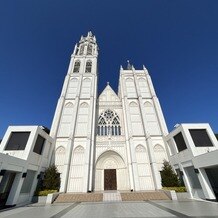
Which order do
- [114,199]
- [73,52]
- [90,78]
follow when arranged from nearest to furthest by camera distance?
1. [114,199]
2. [90,78]
3. [73,52]

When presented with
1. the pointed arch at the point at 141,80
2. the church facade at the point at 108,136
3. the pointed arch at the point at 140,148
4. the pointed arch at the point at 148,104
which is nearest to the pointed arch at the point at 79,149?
the church facade at the point at 108,136

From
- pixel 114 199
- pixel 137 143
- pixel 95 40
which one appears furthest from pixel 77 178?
pixel 95 40

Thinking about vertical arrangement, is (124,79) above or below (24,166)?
above

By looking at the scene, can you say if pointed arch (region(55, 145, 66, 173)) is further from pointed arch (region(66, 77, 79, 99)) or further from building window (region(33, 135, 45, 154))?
pointed arch (region(66, 77, 79, 99))

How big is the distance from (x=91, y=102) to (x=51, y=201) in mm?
13754

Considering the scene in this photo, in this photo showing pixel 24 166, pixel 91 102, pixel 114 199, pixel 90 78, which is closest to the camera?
pixel 24 166

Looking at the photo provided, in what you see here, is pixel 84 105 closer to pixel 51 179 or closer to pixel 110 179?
pixel 51 179

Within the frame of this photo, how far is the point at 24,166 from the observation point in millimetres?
12422

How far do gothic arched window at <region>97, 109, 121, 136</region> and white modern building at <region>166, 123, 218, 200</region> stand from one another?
9127mm

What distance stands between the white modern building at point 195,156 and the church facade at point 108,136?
126 inches

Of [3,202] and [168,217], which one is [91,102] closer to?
[3,202]

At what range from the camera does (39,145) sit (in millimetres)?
15391

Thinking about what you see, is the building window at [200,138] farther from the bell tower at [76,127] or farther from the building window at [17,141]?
the building window at [17,141]

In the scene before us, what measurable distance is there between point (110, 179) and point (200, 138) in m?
12.6
